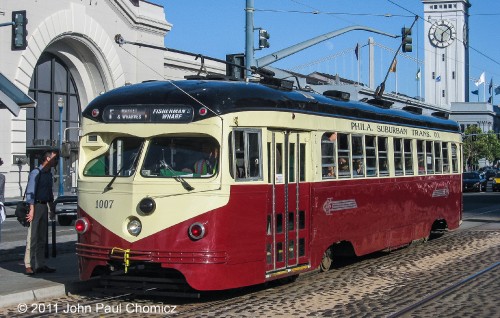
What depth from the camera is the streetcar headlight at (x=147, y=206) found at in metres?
9.92

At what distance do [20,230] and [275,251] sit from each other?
13641 millimetres

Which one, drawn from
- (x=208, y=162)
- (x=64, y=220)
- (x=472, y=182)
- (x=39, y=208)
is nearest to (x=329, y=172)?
(x=208, y=162)

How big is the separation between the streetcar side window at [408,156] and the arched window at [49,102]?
84.5 feet

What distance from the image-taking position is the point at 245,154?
10.5 m

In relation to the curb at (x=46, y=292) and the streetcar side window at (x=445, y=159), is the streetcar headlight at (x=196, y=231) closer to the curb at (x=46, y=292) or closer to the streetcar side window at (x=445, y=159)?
the curb at (x=46, y=292)

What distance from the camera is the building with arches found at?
36125mm

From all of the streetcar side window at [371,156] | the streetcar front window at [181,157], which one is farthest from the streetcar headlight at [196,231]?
the streetcar side window at [371,156]

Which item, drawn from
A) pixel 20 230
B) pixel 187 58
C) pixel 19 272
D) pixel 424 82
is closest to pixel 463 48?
pixel 424 82

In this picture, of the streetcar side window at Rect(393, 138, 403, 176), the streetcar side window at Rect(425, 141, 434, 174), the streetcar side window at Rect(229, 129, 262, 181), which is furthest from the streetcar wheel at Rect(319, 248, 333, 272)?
the streetcar side window at Rect(425, 141, 434, 174)

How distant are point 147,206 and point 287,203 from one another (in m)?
2.20

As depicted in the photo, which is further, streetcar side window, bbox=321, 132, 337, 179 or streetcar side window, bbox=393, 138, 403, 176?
streetcar side window, bbox=393, 138, 403, 176

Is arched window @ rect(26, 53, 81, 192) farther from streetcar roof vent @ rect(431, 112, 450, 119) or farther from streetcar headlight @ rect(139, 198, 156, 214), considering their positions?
streetcar headlight @ rect(139, 198, 156, 214)

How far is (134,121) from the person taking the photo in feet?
34.2

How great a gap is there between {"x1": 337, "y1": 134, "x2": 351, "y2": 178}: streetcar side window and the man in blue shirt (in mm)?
4404
